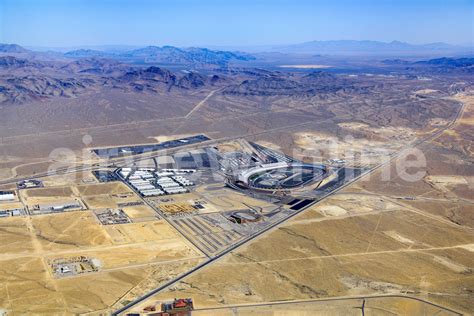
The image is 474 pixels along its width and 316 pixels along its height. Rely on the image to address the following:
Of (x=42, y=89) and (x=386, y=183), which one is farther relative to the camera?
(x=42, y=89)

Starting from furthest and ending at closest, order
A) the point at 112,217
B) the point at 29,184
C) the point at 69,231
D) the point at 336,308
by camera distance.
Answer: the point at 29,184 < the point at 112,217 < the point at 69,231 < the point at 336,308

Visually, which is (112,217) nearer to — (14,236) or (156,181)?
(14,236)

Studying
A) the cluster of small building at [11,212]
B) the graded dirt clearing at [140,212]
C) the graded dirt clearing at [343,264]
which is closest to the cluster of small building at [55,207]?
the cluster of small building at [11,212]

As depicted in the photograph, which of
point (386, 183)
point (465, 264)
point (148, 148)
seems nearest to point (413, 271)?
point (465, 264)

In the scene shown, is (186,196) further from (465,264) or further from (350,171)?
(465,264)

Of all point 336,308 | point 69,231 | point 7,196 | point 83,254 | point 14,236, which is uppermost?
point 7,196

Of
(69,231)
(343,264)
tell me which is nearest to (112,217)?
(69,231)

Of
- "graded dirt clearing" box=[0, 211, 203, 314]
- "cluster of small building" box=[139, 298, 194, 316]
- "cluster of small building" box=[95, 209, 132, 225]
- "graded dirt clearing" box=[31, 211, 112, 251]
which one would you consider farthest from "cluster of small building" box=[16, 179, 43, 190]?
"cluster of small building" box=[139, 298, 194, 316]

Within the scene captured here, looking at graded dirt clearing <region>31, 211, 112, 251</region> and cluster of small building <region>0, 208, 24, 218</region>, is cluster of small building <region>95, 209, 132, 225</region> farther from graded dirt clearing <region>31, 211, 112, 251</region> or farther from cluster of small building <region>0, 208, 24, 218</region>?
cluster of small building <region>0, 208, 24, 218</region>
